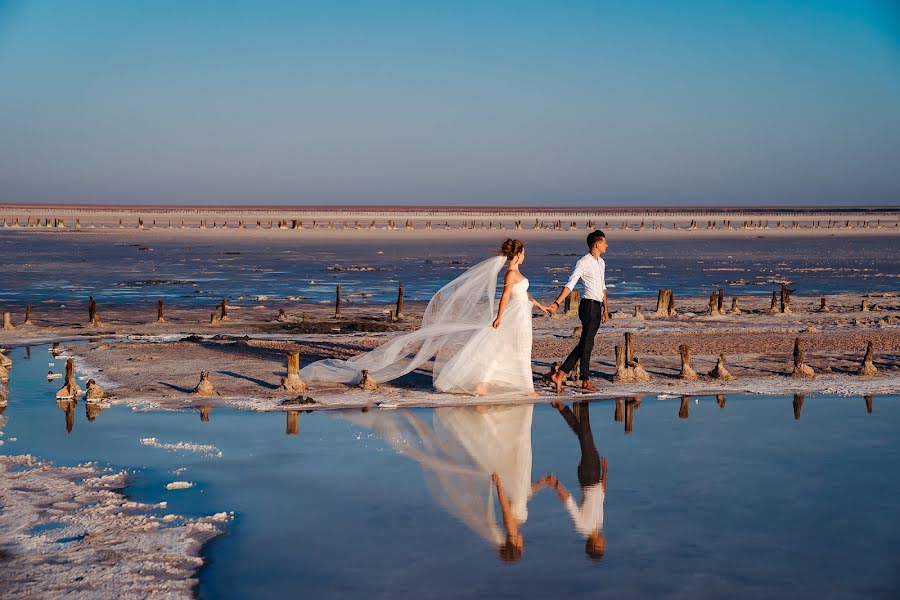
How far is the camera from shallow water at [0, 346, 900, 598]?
279 inches

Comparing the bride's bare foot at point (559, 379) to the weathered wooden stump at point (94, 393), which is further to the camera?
the bride's bare foot at point (559, 379)

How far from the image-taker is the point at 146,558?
7.32m

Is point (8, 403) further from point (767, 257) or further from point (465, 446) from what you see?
point (767, 257)

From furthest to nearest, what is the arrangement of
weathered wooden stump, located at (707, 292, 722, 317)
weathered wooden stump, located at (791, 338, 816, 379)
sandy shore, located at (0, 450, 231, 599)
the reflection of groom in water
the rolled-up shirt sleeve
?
1. weathered wooden stump, located at (707, 292, 722, 317)
2. weathered wooden stump, located at (791, 338, 816, 379)
3. the rolled-up shirt sleeve
4. the reflection of groom in water
5. sandy shore, located at (0, 450, 231, 599)

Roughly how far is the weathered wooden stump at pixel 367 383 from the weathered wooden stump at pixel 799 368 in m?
5.73

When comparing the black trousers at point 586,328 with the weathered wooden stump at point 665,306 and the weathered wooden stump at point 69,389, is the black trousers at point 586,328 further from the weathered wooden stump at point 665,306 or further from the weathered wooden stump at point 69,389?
the weathered wooden stump at point 665,306

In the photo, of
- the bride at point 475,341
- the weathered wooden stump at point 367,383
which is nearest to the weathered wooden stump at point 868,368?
the bride at point 475,341

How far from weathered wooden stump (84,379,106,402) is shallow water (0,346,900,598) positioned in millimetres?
347

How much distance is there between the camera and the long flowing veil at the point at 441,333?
13641mm

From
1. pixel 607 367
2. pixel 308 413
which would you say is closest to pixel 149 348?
pixel 308 413

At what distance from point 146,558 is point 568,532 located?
9.89 feet

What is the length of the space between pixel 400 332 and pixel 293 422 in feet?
31.1

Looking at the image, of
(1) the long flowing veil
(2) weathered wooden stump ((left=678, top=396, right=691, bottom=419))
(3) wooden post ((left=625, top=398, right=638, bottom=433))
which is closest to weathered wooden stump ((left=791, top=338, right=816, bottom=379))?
(2) weathered wooden stump ((left=678, top=396, right=691, bottom=419))

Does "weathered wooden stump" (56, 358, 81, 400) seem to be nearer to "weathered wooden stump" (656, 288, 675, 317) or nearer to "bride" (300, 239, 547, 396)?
"bride" (300, 239, 547, 396)
